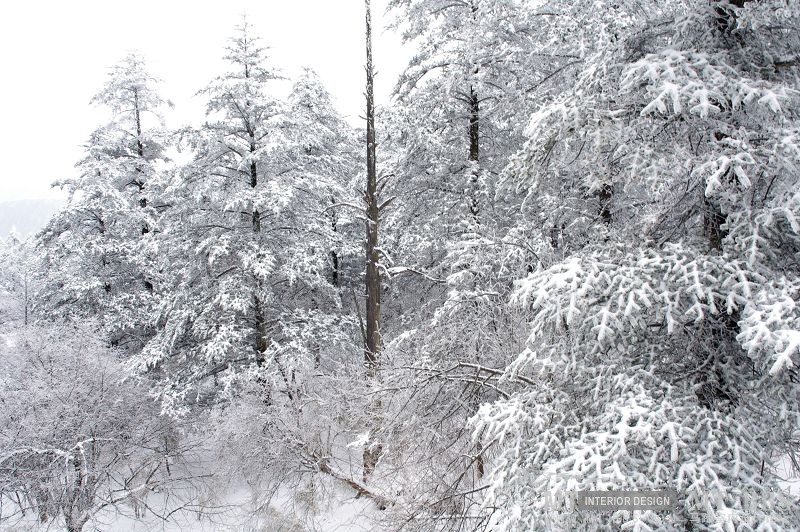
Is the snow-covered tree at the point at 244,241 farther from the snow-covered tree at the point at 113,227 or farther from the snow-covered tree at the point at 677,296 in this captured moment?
the snow-covered tree at the point at 677,296

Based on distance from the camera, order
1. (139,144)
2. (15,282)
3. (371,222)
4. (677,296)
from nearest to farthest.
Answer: (677,296) → (371,222) → (139,144) → (15,282)

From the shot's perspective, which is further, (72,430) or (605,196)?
(72,430)

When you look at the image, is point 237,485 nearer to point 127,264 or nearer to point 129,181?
point 127,264

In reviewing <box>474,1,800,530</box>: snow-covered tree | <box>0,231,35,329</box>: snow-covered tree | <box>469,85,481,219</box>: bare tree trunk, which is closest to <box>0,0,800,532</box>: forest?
<box>474,1,800,530</box>: snow-covered tree

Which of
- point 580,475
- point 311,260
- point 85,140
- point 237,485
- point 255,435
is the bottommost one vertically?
point 237,485

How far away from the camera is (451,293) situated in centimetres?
818

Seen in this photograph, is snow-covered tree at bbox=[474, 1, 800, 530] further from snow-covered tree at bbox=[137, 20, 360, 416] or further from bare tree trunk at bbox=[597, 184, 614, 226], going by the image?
snow-covered tree at bbox=[137, 20, 360, 416]

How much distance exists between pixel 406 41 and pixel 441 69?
1214 mm

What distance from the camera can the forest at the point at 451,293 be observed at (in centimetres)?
369

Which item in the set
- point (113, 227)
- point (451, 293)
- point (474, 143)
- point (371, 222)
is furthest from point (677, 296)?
point (113, 227)

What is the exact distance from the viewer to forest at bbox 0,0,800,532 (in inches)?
145

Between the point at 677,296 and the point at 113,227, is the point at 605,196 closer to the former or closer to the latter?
the point at 677,296

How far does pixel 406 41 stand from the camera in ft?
38.0

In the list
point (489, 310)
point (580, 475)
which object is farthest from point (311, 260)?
point (580, 475)
